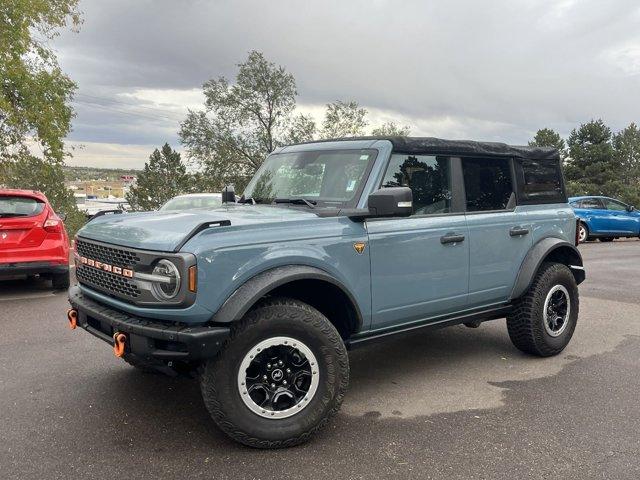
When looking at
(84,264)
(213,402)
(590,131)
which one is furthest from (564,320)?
(590,131)

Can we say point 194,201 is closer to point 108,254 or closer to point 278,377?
point 108,254

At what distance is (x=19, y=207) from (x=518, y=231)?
645cm

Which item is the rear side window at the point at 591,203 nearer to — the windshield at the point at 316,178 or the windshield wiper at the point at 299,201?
the windshield at the point at 316,178

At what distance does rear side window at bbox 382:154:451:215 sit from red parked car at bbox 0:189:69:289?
18.0 ft

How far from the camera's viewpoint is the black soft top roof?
401 cm

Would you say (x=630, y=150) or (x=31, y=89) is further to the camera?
(x=630, y=150)

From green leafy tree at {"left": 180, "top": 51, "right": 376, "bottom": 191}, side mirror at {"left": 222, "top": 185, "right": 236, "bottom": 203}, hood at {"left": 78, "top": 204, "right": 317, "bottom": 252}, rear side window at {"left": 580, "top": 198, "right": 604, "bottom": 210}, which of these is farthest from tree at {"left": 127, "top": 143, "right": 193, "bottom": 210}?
hood at {"left": 78, "top": 204, "right": 317, "bottom": 252}

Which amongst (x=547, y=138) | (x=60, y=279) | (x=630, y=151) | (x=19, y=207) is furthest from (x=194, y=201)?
(x=630, y=151)

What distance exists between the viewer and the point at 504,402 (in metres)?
3.87

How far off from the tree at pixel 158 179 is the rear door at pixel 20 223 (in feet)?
200

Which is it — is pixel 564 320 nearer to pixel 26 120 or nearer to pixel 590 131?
pixel 26 120

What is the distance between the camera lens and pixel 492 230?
4387 millimetres

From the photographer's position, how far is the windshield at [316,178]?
3.84 metres

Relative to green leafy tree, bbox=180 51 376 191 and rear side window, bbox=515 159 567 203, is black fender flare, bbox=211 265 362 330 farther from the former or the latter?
green leafy tree, bbox=180 51 376 191
